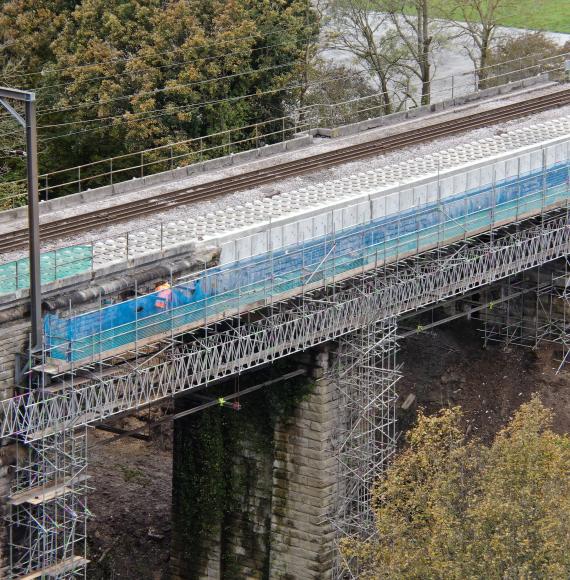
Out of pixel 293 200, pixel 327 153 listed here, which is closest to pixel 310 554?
pixel 293 200

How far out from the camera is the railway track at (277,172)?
4831 centimetres

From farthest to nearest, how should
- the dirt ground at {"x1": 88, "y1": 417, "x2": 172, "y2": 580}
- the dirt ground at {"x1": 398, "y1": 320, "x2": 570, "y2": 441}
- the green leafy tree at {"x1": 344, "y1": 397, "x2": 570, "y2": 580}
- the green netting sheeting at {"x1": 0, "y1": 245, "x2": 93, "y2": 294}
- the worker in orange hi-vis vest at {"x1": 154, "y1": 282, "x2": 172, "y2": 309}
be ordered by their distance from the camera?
the dirt ground at {"x1": 398, "y1": 320, "x2": 570, "y2": 441}
the dirt ground at {"x1": 88, "y1": 417, "x2": 172, "y2": 580}
the worker in orange hi-vis vest at {"x1": 154, "y1": 282, "x2": 172, "y2": 309}
the green netting sheeting at {"x1": 0, "y1": 245, "x2": 93, "y2": 294}
the green leafy tree at {"x1": 344, "y1": 397, "x2": 570, "y2": 580}

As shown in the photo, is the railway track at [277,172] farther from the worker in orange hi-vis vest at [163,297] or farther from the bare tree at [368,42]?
the bare tree at [368,42]

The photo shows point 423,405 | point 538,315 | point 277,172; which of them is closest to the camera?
point 423,405

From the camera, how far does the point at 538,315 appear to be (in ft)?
186

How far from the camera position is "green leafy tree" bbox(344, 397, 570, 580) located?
38500mm

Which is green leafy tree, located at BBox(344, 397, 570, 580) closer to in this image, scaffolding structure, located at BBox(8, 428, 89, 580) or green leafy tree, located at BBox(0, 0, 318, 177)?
scaffolding structure, located at BBox(8, 428, 89, 580)

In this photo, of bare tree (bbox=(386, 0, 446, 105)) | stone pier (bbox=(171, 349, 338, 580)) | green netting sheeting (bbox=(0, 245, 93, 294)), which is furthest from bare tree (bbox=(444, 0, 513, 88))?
green netting sheeting (bbox=(0, 245, 93, 294))

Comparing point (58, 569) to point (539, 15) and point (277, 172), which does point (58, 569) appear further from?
point (539, 15)

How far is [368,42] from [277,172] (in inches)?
876

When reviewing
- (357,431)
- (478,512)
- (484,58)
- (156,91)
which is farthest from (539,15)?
(478,512)

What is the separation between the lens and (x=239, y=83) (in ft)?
219

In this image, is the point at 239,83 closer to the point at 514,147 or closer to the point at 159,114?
the point at 159,114

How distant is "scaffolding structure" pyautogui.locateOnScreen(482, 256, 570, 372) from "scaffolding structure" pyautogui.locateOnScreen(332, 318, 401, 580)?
1008cm
